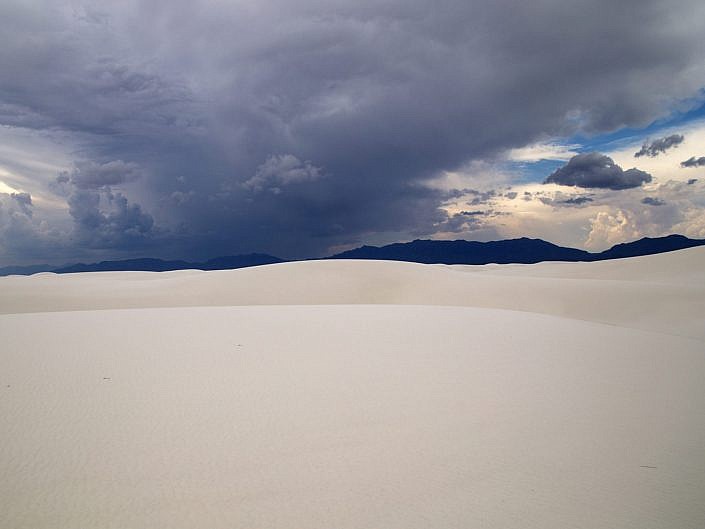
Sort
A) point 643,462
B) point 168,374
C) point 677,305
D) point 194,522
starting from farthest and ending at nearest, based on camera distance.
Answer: point 677,305 < point 168,374 < point 643,462 < point 194,522

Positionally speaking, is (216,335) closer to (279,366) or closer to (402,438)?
(279,366)

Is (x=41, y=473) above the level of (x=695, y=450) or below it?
above

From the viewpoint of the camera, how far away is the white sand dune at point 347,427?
2980 millimetres

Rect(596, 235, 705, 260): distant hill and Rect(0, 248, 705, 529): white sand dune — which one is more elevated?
Rect(596, 235, 705, 260): distant hill

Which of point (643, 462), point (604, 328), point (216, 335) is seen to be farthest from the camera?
point (604, 328)

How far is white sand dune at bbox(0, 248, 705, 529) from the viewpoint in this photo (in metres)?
2.98

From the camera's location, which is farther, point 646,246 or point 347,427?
point 646,246

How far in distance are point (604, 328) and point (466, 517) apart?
10.5 m

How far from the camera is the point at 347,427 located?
4348mm

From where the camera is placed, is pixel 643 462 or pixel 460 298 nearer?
pixel 643 462

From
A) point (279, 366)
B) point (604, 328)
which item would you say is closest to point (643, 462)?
point (279, 366)

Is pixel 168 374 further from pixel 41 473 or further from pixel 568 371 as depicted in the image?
pixel 568 371

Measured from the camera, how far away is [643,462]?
3768mm

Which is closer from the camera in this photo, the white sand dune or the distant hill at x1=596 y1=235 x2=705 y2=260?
the white sand dune
